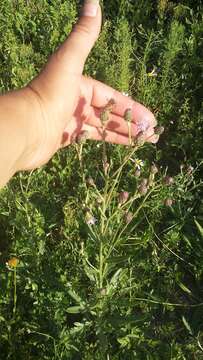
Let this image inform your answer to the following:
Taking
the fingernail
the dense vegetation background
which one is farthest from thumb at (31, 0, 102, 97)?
the dense vegetation background

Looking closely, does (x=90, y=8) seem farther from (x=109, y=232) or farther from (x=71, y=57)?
(x=109, y=232)

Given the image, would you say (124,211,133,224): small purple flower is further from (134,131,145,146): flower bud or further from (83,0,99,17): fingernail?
(83,0,99,17): fingernail

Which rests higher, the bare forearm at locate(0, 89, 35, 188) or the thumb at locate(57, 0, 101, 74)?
the thumb at locate(57, 0, 101, 74)

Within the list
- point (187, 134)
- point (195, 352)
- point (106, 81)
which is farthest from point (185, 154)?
point (195, 352)

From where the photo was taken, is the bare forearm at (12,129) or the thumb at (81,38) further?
the thumb at (81,38)

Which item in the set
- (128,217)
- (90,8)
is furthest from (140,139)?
(90,8)

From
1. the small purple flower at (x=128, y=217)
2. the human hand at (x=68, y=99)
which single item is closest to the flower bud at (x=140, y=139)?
the human hand at (x=68, y=99)

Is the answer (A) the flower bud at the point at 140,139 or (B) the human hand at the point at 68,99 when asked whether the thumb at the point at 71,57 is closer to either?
(B) the human hand at the point at 68,99
